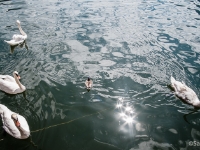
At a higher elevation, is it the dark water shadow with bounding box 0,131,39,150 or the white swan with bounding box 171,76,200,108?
the white swan with bounding box 171,76,200,108

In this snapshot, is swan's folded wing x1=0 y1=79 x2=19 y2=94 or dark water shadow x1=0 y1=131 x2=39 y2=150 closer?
dark water shadow x1=0 y1=131 x2=39 y2=150

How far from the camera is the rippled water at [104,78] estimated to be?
696cm

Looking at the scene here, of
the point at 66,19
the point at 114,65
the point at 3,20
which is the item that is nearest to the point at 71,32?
the point at 66,19

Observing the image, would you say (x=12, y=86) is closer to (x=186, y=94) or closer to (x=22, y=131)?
(x=22, y=131)

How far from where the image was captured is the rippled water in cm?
696

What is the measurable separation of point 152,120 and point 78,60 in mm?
5984

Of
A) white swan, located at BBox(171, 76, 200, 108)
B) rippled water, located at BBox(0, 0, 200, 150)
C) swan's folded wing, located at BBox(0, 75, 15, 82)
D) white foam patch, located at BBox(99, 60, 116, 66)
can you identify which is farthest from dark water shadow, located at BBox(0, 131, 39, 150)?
white swan, located at BBox(171, 76, 200, 108)

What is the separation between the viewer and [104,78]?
9.91 metres

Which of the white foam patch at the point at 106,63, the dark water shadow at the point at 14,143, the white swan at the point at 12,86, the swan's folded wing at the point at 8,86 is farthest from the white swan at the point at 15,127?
the white foam patch at the point at 106,63

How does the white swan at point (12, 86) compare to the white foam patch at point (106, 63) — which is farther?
the white foam patch at point (106, 63)

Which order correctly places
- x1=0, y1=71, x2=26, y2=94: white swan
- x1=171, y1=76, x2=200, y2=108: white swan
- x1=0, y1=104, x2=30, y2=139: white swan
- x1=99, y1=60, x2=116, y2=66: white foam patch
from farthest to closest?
1. x1=99, y1=60, x2=116, y2=66: white foam patch
2. x1=0, y1=71, x2=26, y2=94: white swan
3. x1=171, y1=76, x2=200, y2=108: white swan
4. x1=0, y1=104, x2=30, y2=139: white swan

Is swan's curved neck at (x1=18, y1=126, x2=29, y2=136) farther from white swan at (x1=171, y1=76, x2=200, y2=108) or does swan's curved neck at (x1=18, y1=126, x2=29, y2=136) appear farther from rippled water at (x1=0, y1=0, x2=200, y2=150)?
white swan at (x1=171, y1=76, x2=200, y2=108)

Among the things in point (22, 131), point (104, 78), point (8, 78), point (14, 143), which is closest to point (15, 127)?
point (22, 131)

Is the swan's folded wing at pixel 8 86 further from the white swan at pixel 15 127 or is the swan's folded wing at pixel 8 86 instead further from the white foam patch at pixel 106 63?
the white foam patch at pixel 106 63
